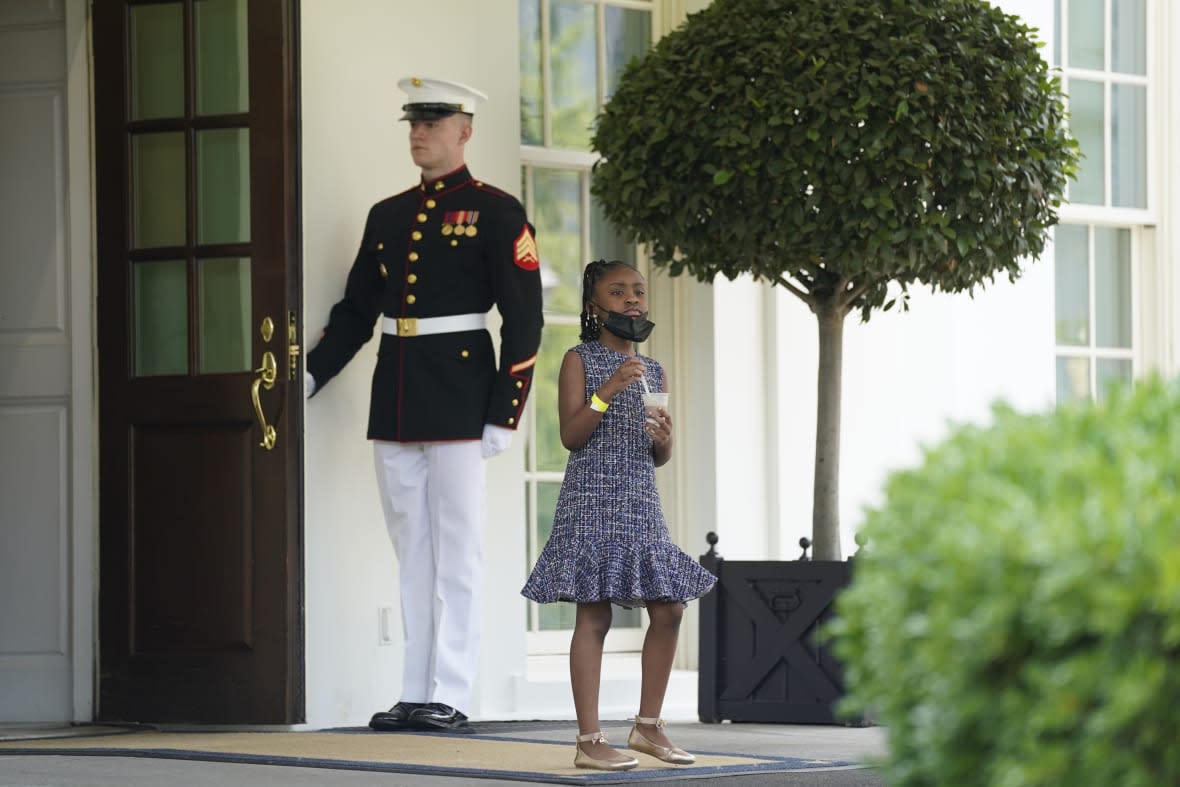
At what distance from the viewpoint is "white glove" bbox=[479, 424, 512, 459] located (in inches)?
205

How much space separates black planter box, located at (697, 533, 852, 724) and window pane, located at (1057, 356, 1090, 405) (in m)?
2.22

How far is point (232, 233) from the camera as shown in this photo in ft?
17.5

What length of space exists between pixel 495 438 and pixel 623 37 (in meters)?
1.95

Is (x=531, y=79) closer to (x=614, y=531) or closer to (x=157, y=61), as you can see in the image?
(x=157, y=61)

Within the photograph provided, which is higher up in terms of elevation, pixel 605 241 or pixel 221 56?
pixel 221 56

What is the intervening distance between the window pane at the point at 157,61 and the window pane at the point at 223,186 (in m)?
0.14

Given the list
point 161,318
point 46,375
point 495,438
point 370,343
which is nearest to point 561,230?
point 370,343

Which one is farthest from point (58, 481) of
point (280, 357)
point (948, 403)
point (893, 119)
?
point (948, 403)

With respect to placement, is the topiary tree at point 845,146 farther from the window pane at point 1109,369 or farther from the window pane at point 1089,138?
the window pane at point 1109,369

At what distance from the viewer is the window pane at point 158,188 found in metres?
5.41

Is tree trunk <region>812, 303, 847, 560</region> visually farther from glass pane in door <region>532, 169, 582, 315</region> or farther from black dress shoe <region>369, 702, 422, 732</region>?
black dress shoe <region>369, 702, 422, 732</region>

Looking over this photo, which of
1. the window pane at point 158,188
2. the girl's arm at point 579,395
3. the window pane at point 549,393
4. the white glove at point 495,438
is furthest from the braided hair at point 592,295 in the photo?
the window pane at point 549,393

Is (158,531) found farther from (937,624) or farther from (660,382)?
(937,624)

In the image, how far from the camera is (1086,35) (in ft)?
24.6
